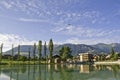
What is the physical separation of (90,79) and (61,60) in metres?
99.7

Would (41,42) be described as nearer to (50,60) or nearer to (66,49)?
(50,60)

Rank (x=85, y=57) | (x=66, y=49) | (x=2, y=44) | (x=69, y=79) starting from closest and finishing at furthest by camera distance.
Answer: (x=69, y=79), (x=2, y=44), (x=66, y=49), (x=85, y=57)

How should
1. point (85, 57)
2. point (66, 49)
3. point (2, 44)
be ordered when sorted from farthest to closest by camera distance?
point (85, 57) → point (66, 49) → point (2, 44)

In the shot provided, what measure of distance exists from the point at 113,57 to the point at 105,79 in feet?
335

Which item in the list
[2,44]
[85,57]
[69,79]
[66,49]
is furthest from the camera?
[85,57]

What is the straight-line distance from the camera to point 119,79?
27891mm

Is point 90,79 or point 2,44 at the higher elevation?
point 2,44

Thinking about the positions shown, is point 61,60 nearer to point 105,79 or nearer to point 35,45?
point 35,45

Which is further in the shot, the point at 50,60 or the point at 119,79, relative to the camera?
the point at 50,60

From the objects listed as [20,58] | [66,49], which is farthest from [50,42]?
[66,49]

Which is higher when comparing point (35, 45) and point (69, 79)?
point (35, 45)

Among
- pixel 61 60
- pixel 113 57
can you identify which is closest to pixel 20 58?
pixel 61 60

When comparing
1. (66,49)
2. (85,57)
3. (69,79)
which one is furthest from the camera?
(85,57)

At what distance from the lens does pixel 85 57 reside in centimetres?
17625
